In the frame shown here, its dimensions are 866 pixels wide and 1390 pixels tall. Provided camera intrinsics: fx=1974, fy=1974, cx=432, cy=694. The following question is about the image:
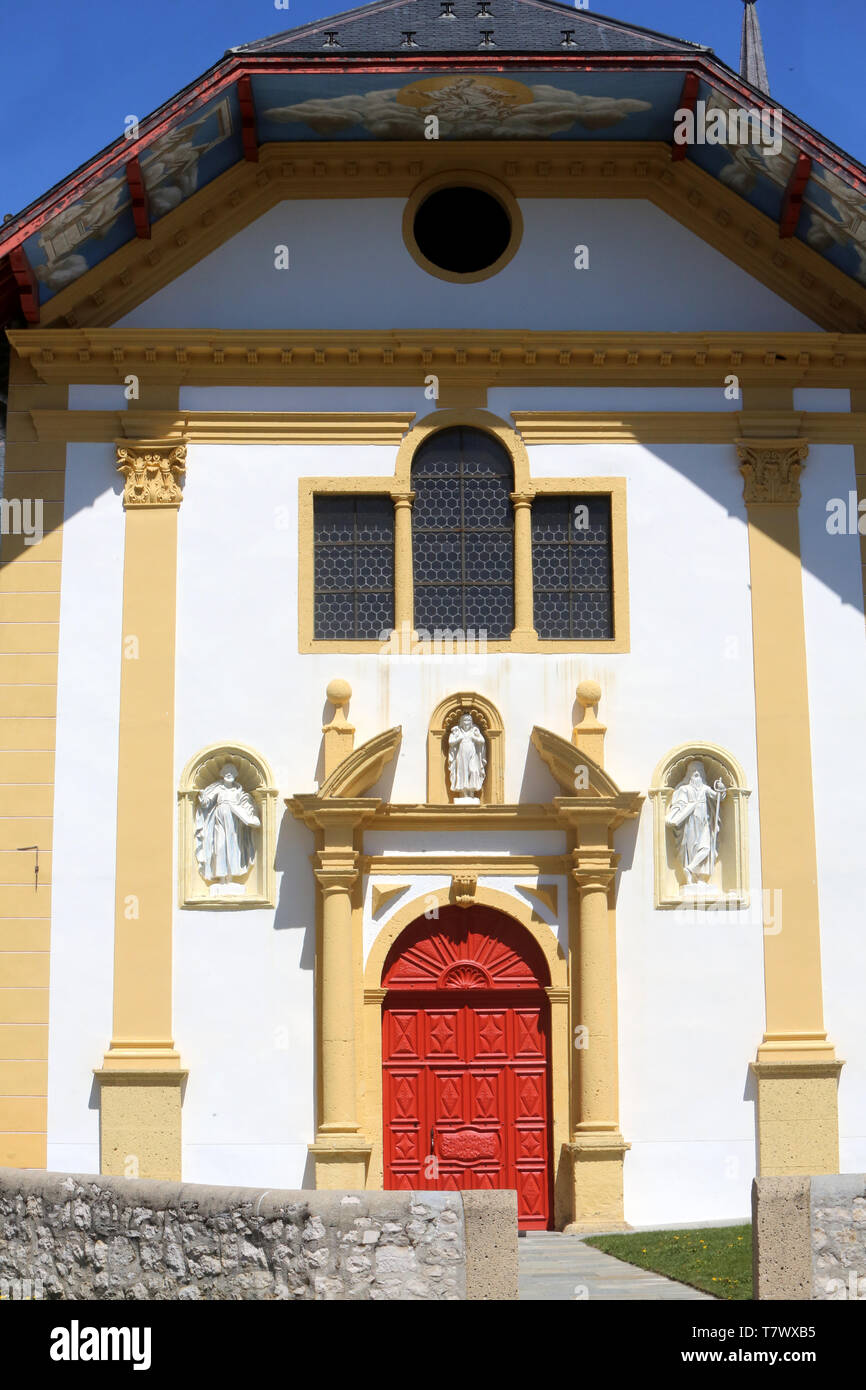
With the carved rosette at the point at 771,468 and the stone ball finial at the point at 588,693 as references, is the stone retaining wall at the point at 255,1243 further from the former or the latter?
the carved rosette at the point at 771,468

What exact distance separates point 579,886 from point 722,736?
6.56ft

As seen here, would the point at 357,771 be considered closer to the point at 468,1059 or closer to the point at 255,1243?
the point at 468,1059

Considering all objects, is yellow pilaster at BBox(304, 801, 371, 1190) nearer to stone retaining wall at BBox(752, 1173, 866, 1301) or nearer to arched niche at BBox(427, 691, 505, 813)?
arched niche at BBox(427, 691, 505, 813)

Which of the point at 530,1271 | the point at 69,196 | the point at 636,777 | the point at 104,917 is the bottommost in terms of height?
the point at 530,1271

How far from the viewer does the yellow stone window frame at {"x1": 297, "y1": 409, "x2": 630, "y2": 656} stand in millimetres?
18625

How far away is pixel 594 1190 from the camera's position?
57.7 feet

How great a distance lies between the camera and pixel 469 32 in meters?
19.0

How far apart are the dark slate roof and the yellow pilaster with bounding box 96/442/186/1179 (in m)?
4.09

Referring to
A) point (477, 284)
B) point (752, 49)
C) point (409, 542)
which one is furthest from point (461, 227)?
point (752, 49)

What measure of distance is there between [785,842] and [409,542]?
452cm

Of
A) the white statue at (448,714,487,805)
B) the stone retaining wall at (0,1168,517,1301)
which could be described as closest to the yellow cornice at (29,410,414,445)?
the white statue at (448,714,487,805)

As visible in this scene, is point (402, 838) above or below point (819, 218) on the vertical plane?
below
